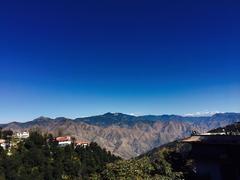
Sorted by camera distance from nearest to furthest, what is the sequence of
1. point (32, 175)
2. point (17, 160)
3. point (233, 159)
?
point (233, 159) < point (32, 175) < point (17, 160)

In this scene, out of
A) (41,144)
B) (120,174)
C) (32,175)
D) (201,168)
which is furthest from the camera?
(41,144)

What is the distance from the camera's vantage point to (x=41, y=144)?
4970 inches

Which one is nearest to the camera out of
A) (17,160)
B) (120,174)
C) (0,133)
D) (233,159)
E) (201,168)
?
(120,174)

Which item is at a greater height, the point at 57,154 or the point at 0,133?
the point at 0,133

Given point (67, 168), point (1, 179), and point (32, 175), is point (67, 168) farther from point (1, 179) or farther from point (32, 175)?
point (1, 179)

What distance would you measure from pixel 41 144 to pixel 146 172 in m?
113

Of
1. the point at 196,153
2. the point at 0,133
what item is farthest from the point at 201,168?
the point at 0,133

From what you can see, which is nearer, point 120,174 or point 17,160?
point 120,174

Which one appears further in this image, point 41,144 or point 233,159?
point 41,144

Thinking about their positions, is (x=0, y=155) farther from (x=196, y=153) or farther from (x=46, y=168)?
(x=196, y=153)

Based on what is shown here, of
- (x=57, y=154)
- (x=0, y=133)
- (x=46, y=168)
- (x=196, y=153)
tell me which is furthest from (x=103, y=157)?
(x=196, y=153)

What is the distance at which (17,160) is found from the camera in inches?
3920

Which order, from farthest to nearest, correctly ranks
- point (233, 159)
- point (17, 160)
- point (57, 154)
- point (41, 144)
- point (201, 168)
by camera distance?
point (41, 144) → point (57, 154) → point (17, 160) → point (201, 168) → point (233, 159)

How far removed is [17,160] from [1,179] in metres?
16.2
